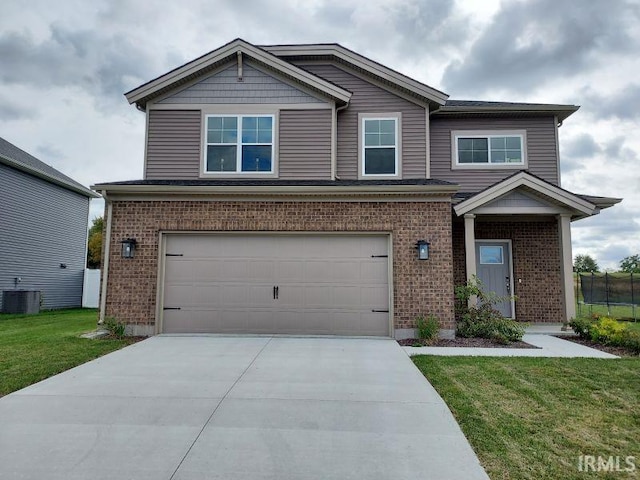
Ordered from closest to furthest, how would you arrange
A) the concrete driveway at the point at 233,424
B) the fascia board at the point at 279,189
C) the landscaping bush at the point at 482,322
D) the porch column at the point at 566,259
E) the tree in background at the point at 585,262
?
the concrete driveway at the point at 233,424
the landscaping bush at the point at 482,322
the fascia board at the point at 279,189
the porch column at the point at 566,259
the tree in background at the point at 585,262

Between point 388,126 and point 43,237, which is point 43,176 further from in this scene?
point 388,126

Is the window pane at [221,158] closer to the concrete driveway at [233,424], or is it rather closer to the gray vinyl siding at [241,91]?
the gray vinyl siding at [241,91]

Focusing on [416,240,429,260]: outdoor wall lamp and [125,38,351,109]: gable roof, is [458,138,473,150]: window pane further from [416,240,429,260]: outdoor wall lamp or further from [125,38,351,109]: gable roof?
[416,240,429,260]: outdoor wall lamp

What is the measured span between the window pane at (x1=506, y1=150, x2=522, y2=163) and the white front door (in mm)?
2266

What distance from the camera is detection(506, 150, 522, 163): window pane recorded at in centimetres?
1081

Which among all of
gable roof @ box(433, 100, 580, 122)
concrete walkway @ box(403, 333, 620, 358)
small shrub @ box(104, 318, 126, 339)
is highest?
gable roof @ box(433, 100, 580, 122)

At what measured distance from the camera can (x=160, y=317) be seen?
8.41 metres

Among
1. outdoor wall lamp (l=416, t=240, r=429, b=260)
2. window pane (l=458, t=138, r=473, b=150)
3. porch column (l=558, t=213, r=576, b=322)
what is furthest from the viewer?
window pane (l=458, t=138, r=473, b=150)

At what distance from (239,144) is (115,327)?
16.5 feet

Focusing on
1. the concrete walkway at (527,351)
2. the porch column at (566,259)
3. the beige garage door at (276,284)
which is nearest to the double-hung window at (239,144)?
the beige garage door at (276,284)

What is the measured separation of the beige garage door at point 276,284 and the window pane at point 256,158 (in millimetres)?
2032

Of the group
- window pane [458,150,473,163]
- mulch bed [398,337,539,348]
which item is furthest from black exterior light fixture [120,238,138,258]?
window pane [458,150,473,163]

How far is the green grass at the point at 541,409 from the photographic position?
310cm

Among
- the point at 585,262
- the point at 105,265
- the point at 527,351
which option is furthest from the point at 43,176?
the point at 585,262
